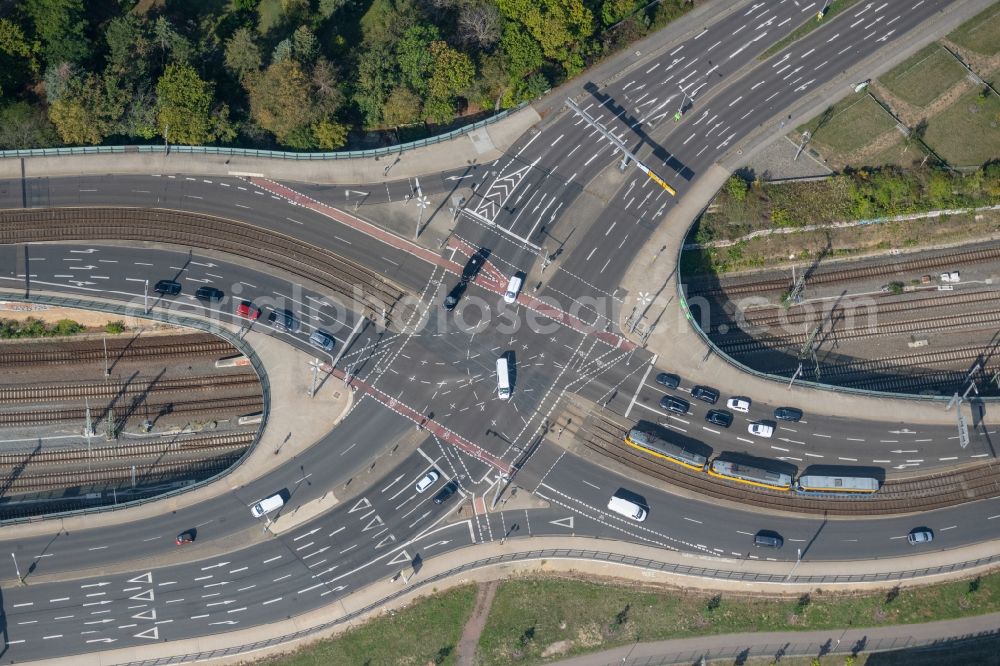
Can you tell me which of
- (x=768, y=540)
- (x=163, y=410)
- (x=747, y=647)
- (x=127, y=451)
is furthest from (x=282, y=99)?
(x=747, y=647)

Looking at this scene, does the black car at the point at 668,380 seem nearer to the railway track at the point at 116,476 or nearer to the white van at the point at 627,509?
the white van at the point at 627,509

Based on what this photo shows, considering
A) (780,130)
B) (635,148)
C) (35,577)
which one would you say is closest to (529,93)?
(635,148)

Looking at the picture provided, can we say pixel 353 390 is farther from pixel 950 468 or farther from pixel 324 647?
→ pixel 950 468

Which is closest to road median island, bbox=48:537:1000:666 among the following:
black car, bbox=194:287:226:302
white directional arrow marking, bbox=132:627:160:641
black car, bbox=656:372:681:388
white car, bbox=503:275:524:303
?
white directional arrow marking, bbox=132:627:160:641

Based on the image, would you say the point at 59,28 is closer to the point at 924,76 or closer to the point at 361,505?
the point at 361,505

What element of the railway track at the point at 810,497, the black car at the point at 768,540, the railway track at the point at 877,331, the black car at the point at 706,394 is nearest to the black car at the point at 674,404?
the black car at the point at 706,394

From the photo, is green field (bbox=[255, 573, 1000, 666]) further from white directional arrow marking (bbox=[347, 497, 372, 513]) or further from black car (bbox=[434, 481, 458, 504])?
white directional arrow marking (bbox=[347, 497, 372, 513])

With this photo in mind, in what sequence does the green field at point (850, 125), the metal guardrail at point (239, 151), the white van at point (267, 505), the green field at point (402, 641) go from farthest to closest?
1. the green field at point (850, 125)
2. the metal guardrail at point (239, 151)
3. the white van at point (267, 505)
4. the green field at point (402, 641)
